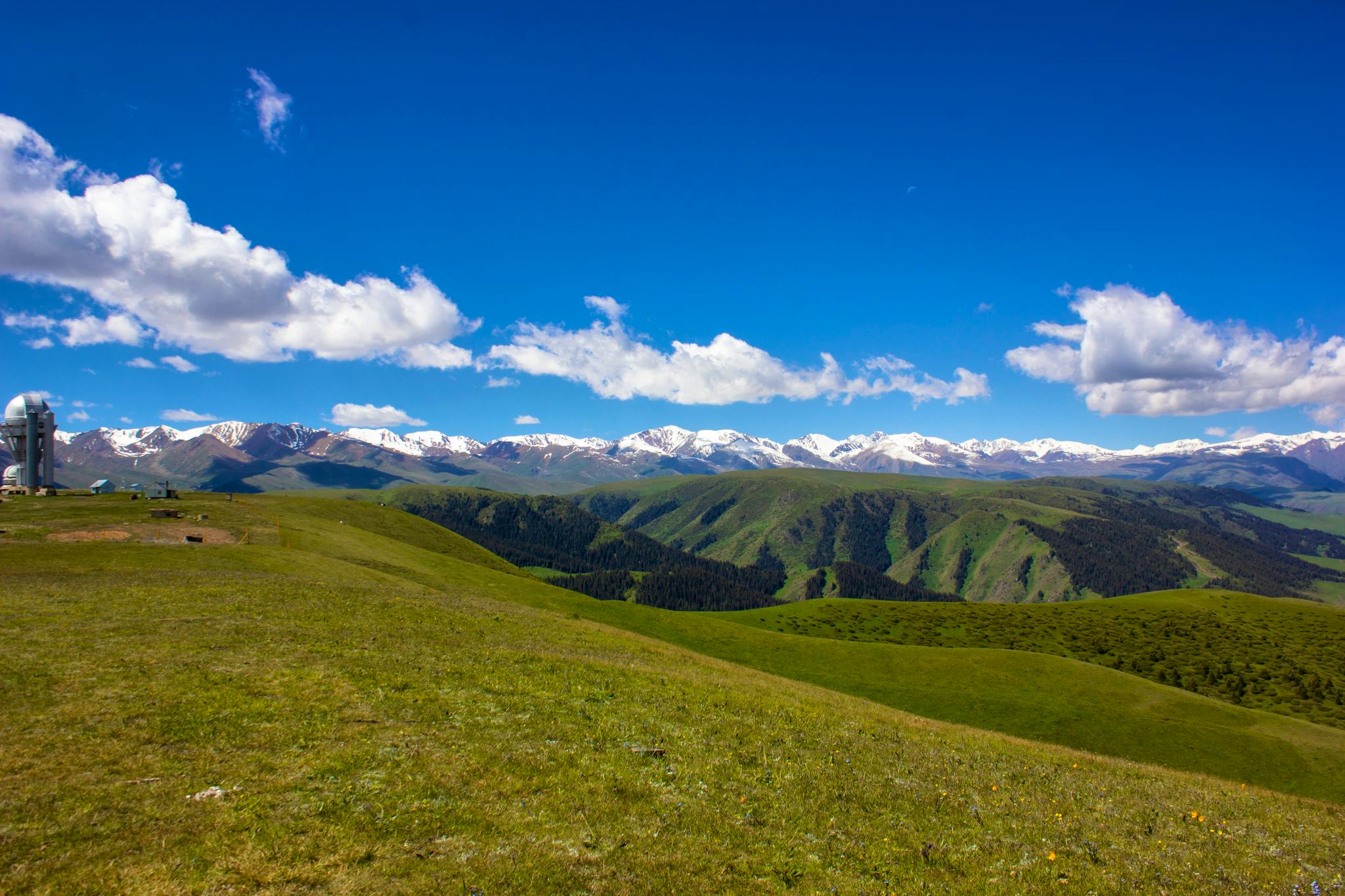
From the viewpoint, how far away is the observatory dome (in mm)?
101500

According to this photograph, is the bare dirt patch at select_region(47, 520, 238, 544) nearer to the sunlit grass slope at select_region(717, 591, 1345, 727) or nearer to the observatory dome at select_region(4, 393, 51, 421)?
the observatory dome at select_region(4, 393, 51, 421)

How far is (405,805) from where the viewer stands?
15.0 metres

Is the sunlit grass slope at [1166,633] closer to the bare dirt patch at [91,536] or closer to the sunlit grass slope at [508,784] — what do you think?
the sunlit grass slope at [508,784]

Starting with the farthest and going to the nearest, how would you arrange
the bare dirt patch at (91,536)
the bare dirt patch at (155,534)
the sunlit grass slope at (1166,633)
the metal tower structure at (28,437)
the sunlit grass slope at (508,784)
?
1. the metal tower structure at (28,437)
2. the sunlit grass slope at (1166,633)
3. the bare dirt patch at (155,534)
4. the bare dirt patch at (91,536)
5. the sunlit grass slope at (508,784)

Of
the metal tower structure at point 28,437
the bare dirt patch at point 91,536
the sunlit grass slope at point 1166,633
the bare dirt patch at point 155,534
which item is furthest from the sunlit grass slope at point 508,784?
the metal tower structure at point 28,437

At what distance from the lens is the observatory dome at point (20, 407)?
10150cm

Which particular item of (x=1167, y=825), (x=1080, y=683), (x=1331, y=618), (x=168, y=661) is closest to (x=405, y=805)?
(x=168, y=661)

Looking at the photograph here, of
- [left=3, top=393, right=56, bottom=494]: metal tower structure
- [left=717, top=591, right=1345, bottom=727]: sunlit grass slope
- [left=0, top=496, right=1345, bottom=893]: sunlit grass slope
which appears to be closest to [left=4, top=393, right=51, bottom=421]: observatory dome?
[left=3, top=393, right=56, bottom=494]: metal tower structure

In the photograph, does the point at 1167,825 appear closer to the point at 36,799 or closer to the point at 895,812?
the point at 895,812

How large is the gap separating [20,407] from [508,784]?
446 feet

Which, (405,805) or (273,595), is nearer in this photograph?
(405,805)

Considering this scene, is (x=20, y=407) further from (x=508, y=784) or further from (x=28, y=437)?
(x=508, y=784)

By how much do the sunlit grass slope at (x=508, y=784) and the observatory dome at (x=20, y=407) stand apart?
97263 millimetres

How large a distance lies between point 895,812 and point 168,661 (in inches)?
1083
